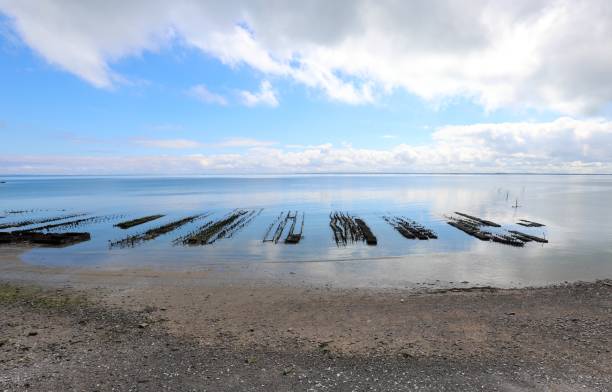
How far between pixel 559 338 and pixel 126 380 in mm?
14384

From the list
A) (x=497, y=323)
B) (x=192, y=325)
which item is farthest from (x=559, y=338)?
(x=192, y=325)

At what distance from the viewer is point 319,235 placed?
146 ft

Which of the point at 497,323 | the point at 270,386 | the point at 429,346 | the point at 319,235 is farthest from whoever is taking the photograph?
the point at 319,235

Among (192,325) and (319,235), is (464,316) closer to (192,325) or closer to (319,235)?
(192,325)

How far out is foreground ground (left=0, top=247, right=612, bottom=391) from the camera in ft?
33.6

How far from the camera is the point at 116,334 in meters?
13.7

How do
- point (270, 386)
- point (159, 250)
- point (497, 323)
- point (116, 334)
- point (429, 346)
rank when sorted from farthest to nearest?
1. point (159, 250)
2. point (497, 323)
3. point (116, 334)
4. point (429, 346)
5. point (270, 386)

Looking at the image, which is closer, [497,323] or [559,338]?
[559,338]

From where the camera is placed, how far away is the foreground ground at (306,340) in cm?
1025

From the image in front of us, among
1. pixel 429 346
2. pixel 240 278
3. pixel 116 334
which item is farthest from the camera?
pixel 240 278

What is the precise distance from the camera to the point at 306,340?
1331 cm

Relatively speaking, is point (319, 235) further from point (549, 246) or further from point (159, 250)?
point (549, 246)

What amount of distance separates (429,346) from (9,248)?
4118 centimetres

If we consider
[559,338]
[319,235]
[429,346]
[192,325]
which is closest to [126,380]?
[192,325]
